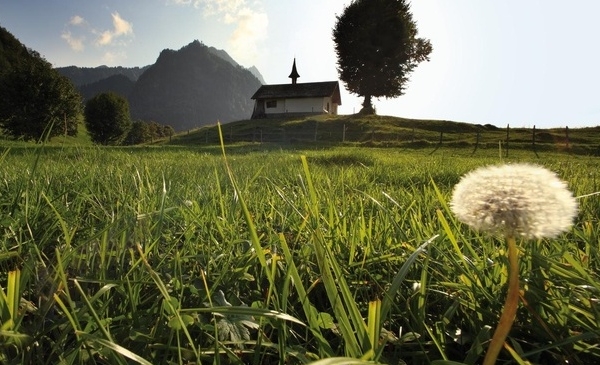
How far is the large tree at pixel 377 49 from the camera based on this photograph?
163 ft

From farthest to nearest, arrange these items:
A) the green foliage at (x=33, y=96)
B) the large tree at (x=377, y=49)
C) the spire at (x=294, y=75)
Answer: the spire at (x=294, y=75), the large tree at (x=377, y=49), the green foliage at (x=33, y=96)

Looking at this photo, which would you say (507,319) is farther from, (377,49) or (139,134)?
(139,134)

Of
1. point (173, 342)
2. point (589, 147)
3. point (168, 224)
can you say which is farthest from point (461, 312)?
point (589, 147)

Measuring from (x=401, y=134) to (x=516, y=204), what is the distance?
36517 millimetres

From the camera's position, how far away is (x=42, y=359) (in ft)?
2.55

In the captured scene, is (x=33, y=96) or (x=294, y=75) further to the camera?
(x=294, y=75)

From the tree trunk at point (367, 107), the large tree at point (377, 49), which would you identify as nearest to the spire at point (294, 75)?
the large tree at point (377, 49)

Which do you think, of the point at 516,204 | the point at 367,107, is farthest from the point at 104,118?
the point at 516,204

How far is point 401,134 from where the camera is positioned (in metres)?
35.6

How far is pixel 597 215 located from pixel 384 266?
184cm

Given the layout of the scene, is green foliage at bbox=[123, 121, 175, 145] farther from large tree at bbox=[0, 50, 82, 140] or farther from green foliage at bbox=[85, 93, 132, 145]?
large tree at bbox=[0, 50, 82, 140]

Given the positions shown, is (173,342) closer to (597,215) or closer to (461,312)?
(461,312)

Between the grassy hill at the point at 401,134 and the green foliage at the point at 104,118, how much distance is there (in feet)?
77.8

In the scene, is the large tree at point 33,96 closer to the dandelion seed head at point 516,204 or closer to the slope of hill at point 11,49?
the dandelion seed head at point 516,204
